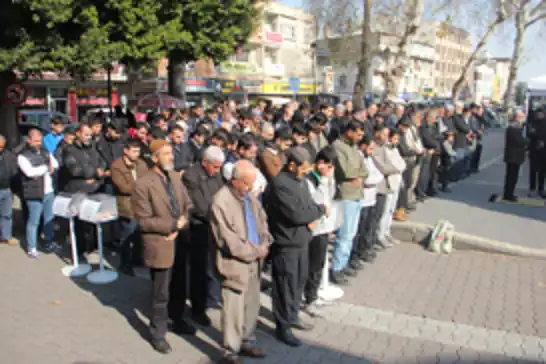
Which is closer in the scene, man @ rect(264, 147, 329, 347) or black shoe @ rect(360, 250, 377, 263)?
man @ rect(264, 147, 329, 347)

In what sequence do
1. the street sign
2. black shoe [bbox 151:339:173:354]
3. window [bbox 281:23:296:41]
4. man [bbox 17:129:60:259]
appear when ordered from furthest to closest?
window [bbox 281:23:296:41]
the street sign
man [bbox 17:129:60:259]
black shoe [bbox 151:339:173:354]

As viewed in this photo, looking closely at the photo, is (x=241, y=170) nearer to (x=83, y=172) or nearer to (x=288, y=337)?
(x=288, y=337)

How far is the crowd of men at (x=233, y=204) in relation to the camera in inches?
172

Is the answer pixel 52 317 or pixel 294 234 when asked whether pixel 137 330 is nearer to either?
pixel 52 317

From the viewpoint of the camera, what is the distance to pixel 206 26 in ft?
44.2

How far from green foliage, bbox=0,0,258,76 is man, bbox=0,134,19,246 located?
381 centimetres

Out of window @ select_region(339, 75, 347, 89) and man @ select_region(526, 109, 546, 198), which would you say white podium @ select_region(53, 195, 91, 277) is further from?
window @ select_region(339, 75, 347, 89)

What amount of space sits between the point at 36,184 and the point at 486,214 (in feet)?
25.1

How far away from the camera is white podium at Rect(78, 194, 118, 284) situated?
6207 millimetres

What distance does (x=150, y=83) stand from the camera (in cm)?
3506

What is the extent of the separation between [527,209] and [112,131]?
7748 mm

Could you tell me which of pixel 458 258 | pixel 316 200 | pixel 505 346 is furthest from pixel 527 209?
pixel 316 200

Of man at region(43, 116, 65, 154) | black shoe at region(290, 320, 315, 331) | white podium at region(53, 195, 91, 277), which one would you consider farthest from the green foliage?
black shoe at region(290, 320, 315, 331)

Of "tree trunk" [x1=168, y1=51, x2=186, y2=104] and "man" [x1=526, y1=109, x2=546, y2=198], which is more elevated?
"tree trunk" [x1=168, y1=51, x2=186, y2=104]
